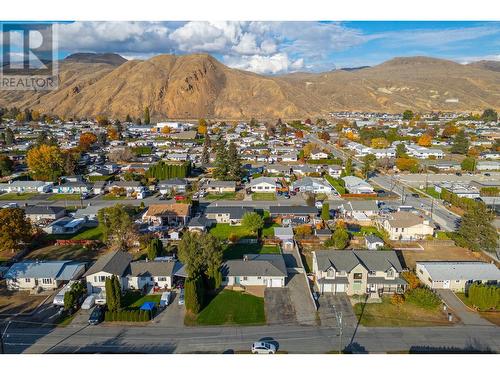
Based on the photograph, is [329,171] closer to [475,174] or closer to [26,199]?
[475,174]

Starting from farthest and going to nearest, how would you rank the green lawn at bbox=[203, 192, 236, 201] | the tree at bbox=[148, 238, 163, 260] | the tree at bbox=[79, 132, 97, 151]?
the tree at bbox=[79, 132, 97, 151] < the green lawn at bbox=[203, 192, 236, 201] < the tree at bbox=[148, 238, 163, 260]

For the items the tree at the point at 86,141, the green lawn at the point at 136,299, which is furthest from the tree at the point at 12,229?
the tree at the point at 86,141

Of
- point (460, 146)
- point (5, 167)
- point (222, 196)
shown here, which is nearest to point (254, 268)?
point (222, 196)

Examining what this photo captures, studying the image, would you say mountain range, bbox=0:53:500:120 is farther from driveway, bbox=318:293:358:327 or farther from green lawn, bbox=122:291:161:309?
driveway, bbox=318:293:358:327

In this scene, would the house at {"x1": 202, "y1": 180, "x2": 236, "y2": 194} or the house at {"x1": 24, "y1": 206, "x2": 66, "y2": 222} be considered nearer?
the house at {"x1": 24, "y1": 206, "x2": 66, "y2": 222}

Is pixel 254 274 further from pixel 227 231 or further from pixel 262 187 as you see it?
pixel 262 187

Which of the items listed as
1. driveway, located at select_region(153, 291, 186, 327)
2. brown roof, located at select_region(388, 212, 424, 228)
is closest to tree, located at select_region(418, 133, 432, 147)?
brown roof, located at select_region(388, 212, 424, 228)
